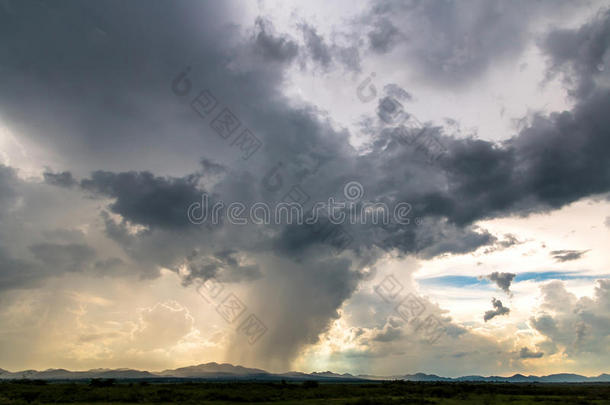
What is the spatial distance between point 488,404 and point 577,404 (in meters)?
21.1

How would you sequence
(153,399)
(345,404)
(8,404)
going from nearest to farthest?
(8,404) → (345,404) → (153,399)

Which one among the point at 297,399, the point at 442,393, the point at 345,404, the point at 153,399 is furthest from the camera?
the point at 442,393

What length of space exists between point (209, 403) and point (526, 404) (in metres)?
72.2

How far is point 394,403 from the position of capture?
261ft

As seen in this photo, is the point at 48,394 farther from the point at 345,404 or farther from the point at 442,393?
the point at 442,393

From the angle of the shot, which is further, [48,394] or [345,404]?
[48,394]

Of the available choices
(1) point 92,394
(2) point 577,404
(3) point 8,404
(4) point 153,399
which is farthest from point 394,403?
(3) point 8,404

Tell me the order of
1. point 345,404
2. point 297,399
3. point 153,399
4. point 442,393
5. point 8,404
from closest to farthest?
point 8,404, point 345,404, point 153,399, point 297,399, point 442,393

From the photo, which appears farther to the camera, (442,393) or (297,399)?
(442,393)

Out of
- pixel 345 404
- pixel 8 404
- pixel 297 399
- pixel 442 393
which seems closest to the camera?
pixel 8 404

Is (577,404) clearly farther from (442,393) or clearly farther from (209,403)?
(209,403)

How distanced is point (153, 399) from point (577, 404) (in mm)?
95888

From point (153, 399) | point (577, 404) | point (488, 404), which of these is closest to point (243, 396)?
point (153, 399)

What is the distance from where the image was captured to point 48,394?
3499 inches
